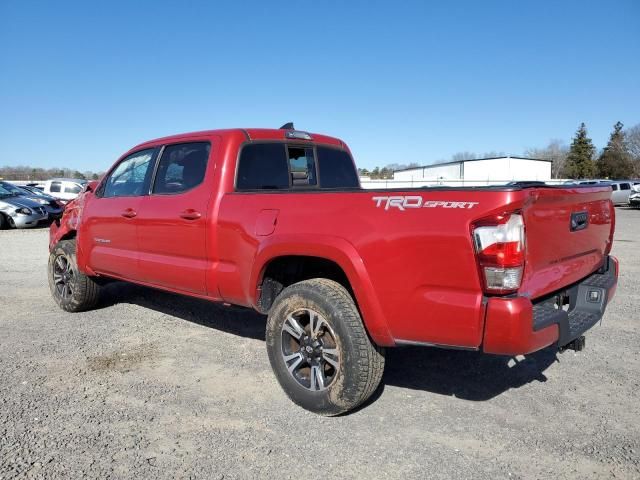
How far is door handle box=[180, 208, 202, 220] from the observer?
390 cm

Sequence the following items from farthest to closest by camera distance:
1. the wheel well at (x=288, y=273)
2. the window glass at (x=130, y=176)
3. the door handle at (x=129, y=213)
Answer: the window glass at (x=130, y=176) < the door handle at (x=129, y=213) < the wheel well at (x=288, y=273)

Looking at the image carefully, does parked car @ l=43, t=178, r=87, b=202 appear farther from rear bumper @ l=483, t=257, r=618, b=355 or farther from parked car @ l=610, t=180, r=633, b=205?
parked car @ l=610, t=180, r=633, b=205

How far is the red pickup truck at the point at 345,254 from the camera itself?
252cm

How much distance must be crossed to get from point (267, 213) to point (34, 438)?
1.95 m

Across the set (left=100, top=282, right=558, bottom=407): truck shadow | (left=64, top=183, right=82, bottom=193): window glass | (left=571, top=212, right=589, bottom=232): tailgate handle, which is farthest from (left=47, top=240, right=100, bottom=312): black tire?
(left=64, top=183, right=82, bottom=193): window glass

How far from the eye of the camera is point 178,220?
13.3 feet

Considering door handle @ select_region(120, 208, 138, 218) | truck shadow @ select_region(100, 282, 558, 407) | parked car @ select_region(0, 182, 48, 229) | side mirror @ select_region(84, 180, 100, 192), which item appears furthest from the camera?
parked car @ select_region(0, 182, 48, 229)

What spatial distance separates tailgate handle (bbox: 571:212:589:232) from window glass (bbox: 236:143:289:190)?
226cm

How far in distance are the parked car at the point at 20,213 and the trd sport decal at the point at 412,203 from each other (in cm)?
1615

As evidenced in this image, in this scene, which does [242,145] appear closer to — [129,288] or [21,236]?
[129,288]

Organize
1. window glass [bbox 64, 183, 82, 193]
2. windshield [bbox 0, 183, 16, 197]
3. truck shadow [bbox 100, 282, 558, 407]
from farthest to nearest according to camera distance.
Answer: window glass [bbox 64, 183, 82, 193] < windshield [bbox 0, 183, 16, 197] < truck shadow [bbox 100, 282, 558, 407]

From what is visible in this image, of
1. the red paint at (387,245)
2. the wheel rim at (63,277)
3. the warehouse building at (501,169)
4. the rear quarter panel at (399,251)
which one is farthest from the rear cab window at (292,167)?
the warehouse building at (501,169)

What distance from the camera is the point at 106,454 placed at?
276 centimetres

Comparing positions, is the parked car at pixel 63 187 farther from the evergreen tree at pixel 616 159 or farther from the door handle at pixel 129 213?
the evergreen tree at pixel 616 159
